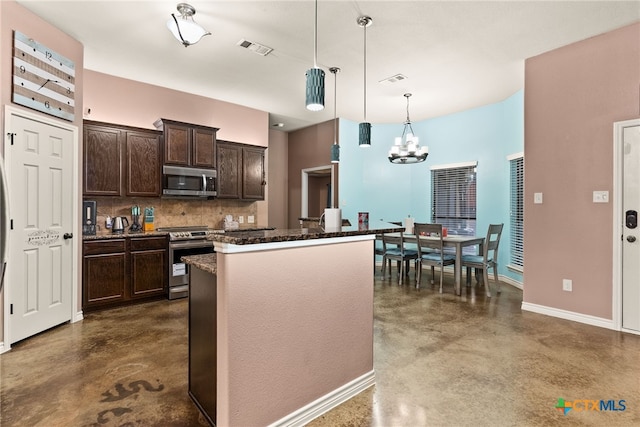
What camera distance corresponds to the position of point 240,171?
531 cm

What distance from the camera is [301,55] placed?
148 inches

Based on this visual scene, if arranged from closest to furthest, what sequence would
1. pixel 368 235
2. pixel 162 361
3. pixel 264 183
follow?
pixel 368 235 → pixel 162 361 → pixel 264 183

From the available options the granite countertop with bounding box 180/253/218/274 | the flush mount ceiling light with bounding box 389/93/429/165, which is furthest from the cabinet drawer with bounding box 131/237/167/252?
the flush mount ceiling light with bounding box 389/93/429/165

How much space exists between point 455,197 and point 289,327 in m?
5.30

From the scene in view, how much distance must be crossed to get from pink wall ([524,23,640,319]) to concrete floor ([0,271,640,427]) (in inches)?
19.0

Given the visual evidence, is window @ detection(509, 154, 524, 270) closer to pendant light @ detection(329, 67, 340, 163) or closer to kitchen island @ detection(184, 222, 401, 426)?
pendant light @ detection(329, 67, 340, 163)

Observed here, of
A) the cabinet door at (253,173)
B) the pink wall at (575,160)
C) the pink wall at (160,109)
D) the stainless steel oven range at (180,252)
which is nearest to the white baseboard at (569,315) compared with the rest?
the pink wall at (575,160)

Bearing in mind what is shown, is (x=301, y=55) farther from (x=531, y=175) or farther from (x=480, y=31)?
(x=531, y=175)

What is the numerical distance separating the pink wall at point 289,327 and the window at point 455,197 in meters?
4.49

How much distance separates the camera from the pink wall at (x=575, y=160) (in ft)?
10.8

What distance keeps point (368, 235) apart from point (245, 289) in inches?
38.5

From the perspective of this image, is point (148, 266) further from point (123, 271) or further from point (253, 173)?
point (253, 173)

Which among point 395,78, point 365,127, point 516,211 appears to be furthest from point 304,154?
point 516,211

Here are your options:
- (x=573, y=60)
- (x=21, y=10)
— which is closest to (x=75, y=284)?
(x=21, y=10)
